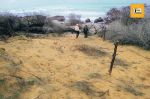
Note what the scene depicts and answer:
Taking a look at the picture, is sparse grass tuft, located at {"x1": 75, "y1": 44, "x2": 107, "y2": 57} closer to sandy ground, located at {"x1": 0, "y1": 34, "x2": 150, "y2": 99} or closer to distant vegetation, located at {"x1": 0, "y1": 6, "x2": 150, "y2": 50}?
sandy ground, located at {"x1": 0, "y1": 34, "x2": 150, "y2": 99}

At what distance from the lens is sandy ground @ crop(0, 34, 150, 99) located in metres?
8.80

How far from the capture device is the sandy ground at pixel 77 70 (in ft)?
28.9

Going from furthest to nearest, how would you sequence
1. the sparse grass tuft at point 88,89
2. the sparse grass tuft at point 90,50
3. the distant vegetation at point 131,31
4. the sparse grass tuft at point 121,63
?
the distant vegetation at point 131,31
the sparse grass tuft at point 90,50
the sparse grass tuft at point 121,63
the sparse grass tuft at point 88,89

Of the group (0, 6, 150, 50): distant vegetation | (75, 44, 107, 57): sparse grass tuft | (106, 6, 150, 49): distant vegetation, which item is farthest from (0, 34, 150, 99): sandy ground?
(0, 6, 150, 50): distant vegetation

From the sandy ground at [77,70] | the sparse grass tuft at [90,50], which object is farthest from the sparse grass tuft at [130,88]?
the sparse grass tuft at [90,50]

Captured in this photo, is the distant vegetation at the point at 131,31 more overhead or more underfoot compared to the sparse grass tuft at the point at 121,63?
more overhead

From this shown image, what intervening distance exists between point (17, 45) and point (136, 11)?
473 centimetres

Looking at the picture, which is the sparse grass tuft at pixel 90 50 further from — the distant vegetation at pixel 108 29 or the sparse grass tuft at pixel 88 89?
the sparse grass tuft at pixel 88 89

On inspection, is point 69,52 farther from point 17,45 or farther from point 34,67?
point 34,67

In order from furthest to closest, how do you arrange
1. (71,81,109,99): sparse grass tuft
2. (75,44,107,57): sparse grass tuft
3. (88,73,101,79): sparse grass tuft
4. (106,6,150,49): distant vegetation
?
(106,6,150,49): distant vegetation < (75,44,107,57): sparse grass tuft < (88,73,101,79): sparse grass tuft < (71,81,109,99): sparse grass tuft

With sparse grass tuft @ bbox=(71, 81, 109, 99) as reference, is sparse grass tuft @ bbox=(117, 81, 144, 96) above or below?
below

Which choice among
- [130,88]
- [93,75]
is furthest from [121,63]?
[130,88]

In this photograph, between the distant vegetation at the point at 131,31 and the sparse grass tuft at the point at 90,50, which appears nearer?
the sparse grass tuft at the point at 90,50

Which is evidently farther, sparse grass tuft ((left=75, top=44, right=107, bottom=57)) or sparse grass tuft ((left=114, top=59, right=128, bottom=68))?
sparse grass tuft ((left=75, top=44, right=107, bottom=57))
